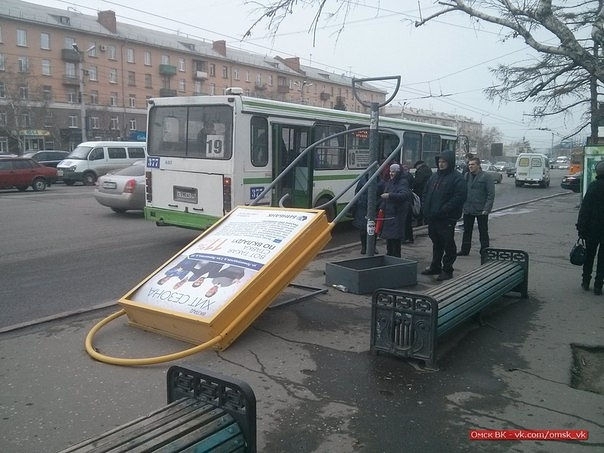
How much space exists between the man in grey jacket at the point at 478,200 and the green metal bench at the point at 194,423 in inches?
300

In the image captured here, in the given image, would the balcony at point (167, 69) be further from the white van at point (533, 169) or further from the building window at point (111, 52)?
the white van at point (533, 169)

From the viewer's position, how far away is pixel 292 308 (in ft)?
20.9

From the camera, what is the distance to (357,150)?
13.1m

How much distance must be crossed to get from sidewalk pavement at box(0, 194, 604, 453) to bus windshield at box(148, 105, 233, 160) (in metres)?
4.32

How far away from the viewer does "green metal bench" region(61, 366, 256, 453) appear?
8.36ft

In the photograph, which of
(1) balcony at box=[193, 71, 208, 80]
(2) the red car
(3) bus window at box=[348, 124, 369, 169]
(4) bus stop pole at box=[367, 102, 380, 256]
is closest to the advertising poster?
(4) bus stop pole at box=[367, 102, 380, 256]

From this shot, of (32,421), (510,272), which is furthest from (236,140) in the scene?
(32,421)

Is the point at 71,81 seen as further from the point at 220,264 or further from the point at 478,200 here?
the point at 220,264

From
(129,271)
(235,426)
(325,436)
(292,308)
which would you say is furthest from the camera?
(129,271)

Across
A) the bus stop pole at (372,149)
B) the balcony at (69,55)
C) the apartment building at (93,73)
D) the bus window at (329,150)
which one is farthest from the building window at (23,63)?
the bus stop pole at (372,149)

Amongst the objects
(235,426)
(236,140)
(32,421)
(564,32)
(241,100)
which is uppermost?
(564,32)

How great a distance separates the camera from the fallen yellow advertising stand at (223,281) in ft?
16.0

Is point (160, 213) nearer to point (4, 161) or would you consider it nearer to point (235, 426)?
point (235, 426)

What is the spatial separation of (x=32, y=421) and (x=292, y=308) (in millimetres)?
3252
